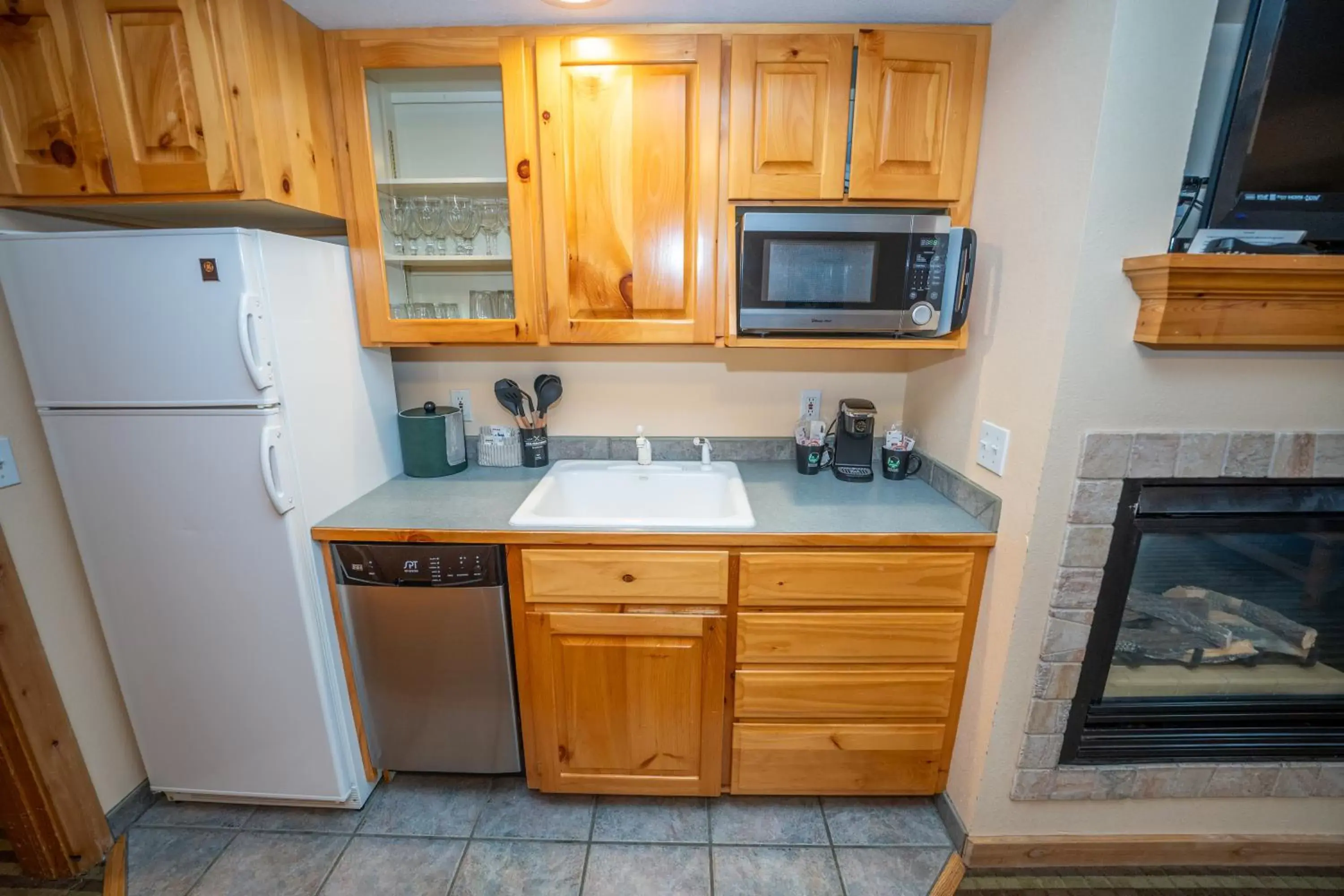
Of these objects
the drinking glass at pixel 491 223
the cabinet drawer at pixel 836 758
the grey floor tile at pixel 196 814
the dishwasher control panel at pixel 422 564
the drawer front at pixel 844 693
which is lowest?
the grey floor tile at pixel 196 814

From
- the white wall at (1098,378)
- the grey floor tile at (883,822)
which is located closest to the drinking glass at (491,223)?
the white wall at (1098,378)

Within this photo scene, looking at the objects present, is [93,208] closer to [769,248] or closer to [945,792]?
[769,248]

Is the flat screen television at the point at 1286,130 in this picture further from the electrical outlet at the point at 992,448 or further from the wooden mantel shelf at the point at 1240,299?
the electrical outlet at the point at 992,448

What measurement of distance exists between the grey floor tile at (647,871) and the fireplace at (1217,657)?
101 cm

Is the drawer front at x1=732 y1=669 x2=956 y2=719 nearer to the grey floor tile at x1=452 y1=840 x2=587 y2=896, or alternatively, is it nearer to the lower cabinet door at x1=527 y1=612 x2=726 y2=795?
the lower cabinet door at x1=527 y1=612 x2=726 y2=795

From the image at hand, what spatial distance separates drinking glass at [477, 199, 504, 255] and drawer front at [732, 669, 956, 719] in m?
1.43

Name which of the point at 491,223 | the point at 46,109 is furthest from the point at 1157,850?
the point at 46,109

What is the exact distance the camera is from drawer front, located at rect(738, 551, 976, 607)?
1329 mm

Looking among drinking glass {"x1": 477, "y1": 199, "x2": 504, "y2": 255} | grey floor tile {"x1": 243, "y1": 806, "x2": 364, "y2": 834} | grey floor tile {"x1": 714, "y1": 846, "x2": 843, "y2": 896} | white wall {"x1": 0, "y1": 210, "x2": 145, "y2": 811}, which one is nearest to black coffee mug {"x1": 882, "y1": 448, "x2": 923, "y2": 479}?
grey floor tile {"x1": 714, "y1": 846, "x2": 843, "y2": 896}

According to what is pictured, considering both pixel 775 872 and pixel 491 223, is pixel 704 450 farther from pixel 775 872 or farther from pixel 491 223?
pixel 775 872

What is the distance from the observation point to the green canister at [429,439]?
1.68 meters

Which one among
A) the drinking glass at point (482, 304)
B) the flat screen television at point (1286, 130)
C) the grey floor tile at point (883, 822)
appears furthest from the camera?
the drinking glass at point (482, 304)

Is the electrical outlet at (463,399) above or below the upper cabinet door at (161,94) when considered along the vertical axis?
below

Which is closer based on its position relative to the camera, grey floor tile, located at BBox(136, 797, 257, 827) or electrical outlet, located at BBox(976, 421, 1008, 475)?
electrical outlet, located at BBox(976, 421, 1008, 475)
